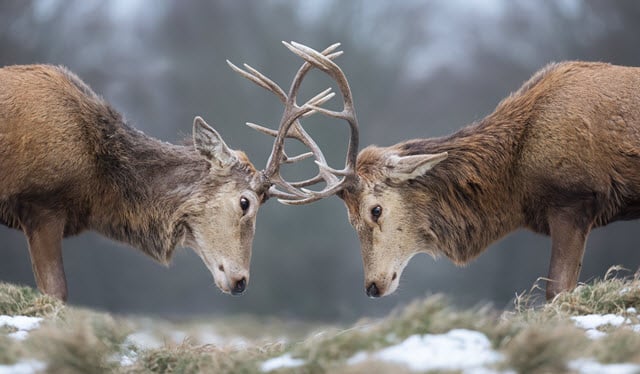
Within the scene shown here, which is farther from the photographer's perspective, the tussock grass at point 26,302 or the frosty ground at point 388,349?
the tussock grass at point 26,302

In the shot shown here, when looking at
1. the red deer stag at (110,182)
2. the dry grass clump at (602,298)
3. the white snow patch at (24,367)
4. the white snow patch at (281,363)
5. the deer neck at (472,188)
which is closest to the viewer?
the white snow patch at (24,367)

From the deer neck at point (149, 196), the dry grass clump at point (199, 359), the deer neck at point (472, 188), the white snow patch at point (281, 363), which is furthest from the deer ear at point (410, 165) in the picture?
the white snow patch at point (281, 363)

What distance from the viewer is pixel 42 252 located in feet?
26.8

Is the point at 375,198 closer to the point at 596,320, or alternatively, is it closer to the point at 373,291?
the point at 373,291

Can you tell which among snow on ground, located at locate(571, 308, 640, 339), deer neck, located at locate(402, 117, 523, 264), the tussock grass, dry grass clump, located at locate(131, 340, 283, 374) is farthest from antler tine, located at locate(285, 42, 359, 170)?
the tussock grass

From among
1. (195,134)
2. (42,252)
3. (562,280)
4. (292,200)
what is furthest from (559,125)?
(42,252)

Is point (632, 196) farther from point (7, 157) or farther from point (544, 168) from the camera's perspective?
point (7, 157)

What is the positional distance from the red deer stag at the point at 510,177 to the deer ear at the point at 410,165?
0.01 m

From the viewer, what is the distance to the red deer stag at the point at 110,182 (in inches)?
321

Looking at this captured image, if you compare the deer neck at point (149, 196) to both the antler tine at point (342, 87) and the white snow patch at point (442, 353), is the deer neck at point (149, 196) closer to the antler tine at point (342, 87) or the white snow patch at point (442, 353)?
the antler tine at point (342, 87)

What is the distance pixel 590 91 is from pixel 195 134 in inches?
159

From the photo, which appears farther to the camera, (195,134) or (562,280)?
(195,134)

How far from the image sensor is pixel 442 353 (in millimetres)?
4312

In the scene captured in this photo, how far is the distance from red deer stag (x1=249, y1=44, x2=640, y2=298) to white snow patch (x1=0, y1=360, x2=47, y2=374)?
463 centimetres
